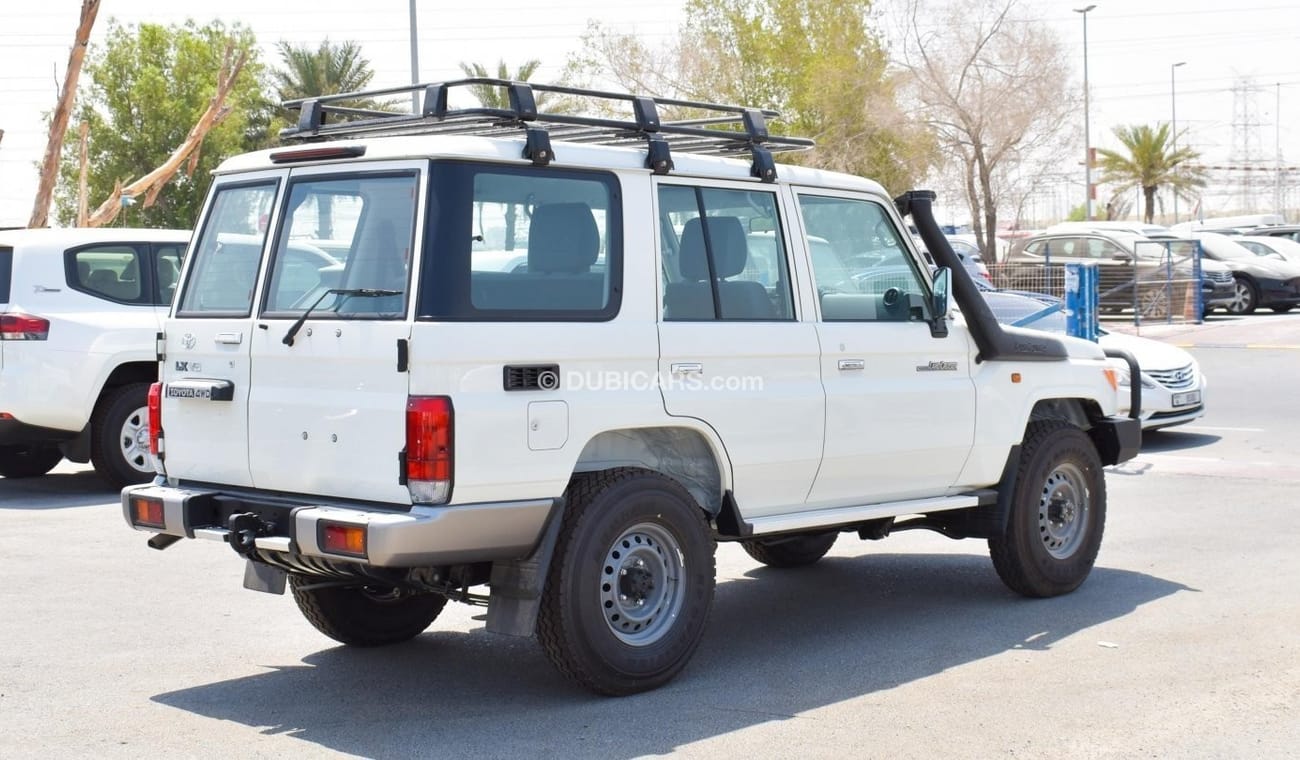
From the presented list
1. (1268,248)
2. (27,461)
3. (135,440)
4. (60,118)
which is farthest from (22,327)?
(1268,248)

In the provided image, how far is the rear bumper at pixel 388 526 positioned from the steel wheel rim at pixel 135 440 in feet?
19.5

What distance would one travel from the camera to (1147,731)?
18.0 ft

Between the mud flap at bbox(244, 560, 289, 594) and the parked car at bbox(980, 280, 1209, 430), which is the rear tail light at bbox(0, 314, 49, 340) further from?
the parked car at bbox(980, 280, 1209, 430)

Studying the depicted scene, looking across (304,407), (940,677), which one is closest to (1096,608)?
(940,677)

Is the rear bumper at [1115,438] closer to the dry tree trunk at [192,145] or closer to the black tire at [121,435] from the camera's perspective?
the black tire at [121,435]

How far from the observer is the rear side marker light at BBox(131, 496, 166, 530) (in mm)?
6188

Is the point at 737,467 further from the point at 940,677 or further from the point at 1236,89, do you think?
the point at 1236,89

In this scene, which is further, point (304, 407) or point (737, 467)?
point (737, 467)

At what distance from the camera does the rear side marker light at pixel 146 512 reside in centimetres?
619

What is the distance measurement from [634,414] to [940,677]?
1.67m

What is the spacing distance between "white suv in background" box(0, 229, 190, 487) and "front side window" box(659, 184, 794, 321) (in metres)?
6.38

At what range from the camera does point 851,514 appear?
696cm

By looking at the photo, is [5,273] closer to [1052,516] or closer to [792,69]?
[1052,516]

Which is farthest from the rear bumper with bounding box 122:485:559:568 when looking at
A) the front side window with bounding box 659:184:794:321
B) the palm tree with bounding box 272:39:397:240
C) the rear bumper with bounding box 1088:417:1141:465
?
the palm tree with bounding box 272:39:397:240
